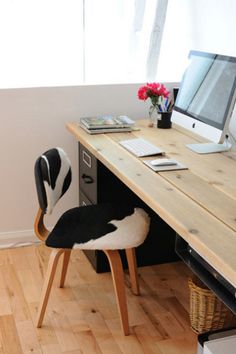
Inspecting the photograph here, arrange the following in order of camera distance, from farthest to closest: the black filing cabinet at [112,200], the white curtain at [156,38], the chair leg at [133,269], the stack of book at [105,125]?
the white curtain at [156,38] < the stack of book at [105,125] < the black filing cabinet at [112,200] < the chair leg at [133,269]

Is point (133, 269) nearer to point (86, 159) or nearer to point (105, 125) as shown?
point (86, 159)

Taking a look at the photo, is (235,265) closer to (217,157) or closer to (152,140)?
(217,157)

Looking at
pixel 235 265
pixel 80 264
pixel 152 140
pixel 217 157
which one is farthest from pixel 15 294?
pixel 235 265

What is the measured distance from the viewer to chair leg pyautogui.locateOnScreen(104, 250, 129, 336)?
7.46ft

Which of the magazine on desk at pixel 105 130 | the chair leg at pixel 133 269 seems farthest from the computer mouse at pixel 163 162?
the magazine on desk at pixel 105 130

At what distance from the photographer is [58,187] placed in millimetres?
2301

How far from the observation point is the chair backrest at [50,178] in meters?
2.17

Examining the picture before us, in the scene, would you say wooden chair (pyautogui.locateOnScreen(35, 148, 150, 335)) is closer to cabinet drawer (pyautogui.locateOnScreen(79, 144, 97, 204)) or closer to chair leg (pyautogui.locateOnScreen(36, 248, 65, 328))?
Answer: chair leg (pyautogui.locateOnScreen(36, 248, 65, 328))

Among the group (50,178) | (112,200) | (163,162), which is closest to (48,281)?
(50,178)

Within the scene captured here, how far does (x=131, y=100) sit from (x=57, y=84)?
460 millimetres

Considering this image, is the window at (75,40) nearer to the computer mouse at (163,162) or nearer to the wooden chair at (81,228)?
the wooden chair at (81,228)

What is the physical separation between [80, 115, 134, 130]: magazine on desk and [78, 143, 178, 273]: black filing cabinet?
0.45 feet

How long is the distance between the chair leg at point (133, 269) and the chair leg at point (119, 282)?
0.90ft

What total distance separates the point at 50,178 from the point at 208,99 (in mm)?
→ 845
